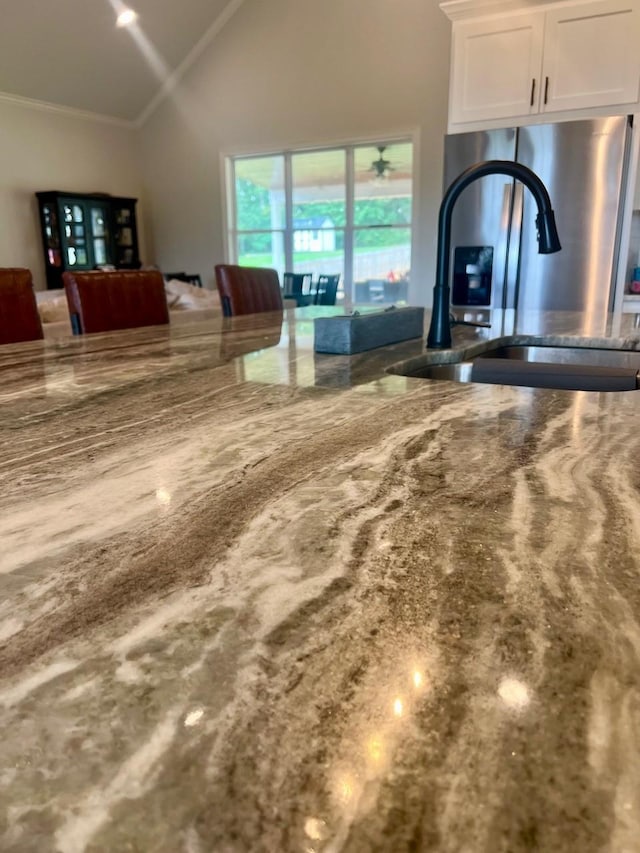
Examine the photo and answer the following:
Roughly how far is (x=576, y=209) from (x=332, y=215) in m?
2.82

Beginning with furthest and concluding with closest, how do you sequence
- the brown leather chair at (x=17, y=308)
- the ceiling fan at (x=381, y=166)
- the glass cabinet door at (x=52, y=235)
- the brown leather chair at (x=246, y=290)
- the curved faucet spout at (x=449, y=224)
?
1. the glass cabinet door at (x=52, y=235)
2. the ceiling fan at (x=381, y=166)
3. the brown leather chair at (x=246, y=290)
4. the brown leather chair at (x=17, y=308)
5. the curved faucet spout at (x=449, y=224)

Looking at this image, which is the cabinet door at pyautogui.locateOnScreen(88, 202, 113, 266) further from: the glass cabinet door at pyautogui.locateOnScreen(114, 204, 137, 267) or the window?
the window

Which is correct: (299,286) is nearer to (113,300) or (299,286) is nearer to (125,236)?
(125,236)

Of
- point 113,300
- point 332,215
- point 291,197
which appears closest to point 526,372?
point 113,300

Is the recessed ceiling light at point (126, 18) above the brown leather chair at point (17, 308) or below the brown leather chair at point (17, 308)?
above

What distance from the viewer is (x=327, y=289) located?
6.08 metres

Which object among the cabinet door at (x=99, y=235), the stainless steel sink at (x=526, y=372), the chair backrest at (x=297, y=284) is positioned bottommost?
the stainless steel sink at (x=526, y=372)

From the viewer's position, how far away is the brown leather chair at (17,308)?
5.39 ft

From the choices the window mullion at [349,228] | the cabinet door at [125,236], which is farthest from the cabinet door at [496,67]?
the cabinet door at [125,236]

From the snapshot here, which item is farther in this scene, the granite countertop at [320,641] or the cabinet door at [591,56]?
the cabinet door at [591,56]

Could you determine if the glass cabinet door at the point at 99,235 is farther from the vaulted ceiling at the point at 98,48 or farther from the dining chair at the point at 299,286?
the dining chair at the point at 299,286

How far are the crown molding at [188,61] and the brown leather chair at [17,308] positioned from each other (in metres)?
5.41

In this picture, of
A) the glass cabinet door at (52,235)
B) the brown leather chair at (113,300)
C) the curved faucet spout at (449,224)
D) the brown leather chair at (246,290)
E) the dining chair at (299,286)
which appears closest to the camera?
the curved faucet spout at (449,224)

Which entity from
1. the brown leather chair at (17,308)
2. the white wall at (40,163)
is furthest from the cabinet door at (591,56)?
the white wall at (40,163)
